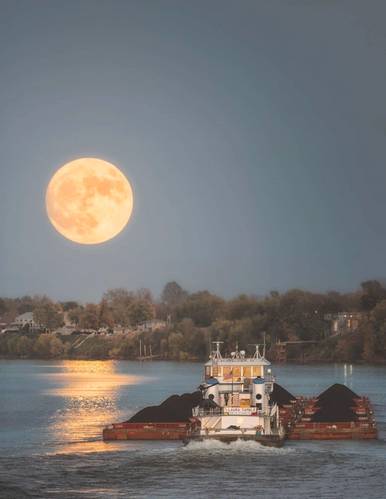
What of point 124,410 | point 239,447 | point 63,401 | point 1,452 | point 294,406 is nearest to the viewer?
point 239,447

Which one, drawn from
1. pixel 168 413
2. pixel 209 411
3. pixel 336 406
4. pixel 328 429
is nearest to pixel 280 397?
pixel 336 406

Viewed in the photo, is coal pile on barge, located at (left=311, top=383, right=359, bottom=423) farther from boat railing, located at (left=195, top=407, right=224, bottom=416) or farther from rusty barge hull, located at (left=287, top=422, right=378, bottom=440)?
boat railing, located at (left=195, top=407, right=224, bottom=416)

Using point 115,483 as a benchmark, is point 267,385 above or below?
above

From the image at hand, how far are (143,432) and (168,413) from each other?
553cm

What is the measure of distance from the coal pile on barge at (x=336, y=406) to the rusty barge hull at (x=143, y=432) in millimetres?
11807

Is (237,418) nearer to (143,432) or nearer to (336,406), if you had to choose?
(143,432)

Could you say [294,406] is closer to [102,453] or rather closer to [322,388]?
[102,453]

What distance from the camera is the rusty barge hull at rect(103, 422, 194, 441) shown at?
82.4m

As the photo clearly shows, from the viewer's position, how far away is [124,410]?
11975 centimetres

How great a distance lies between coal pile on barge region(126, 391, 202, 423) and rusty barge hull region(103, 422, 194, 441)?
6.37 ft

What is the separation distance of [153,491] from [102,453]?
12.8 m

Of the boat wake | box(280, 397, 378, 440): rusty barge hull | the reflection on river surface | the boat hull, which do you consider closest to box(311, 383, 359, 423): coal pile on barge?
box(280, 397, 378, 440): rusty barge hull

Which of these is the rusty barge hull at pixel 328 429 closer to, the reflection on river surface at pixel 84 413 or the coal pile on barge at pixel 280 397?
the coal pile on barge at pixel 280 397

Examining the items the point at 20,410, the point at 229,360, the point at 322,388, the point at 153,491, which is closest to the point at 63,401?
the point at 20,410
